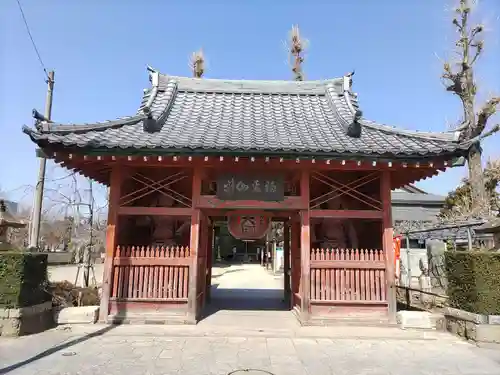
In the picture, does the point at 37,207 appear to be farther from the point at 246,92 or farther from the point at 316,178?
the point at 316,178

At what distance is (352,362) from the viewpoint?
5969mm

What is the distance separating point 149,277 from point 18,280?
265 cm

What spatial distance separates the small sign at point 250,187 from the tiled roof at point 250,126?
926 millimetres

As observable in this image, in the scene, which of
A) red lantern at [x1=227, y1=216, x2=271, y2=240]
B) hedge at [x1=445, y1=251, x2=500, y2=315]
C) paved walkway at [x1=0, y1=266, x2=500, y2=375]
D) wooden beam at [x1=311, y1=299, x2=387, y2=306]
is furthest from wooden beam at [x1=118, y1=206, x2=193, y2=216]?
hedge at [x1=445, y1=251, x2=500, y2=315]

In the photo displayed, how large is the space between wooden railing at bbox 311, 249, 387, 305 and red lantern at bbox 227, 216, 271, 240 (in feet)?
5.13

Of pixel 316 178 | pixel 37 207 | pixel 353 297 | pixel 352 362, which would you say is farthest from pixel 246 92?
pixel 352 362

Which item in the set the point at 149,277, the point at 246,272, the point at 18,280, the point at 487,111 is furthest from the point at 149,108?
the point at 246,272

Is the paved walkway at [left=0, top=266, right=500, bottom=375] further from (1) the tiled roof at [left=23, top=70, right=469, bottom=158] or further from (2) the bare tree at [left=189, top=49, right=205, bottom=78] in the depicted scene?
(2) the bare tree at [left=189, top=49, right=205, bottom=78]

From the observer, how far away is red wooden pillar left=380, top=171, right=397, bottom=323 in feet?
27.9

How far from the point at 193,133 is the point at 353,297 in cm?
571

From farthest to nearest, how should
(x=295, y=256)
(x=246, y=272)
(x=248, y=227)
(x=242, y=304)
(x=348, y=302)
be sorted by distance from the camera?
1. (x=246, y=272)
2. (x=242, y=304)
3. (x=295, y=256)
4. (x=248, y=227)
5. (x=348, y=302)

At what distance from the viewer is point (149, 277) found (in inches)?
336

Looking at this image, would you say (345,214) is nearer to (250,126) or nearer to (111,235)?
(250,126)

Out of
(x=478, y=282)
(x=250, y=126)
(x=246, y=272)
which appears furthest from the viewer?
(x=246, y=272)
